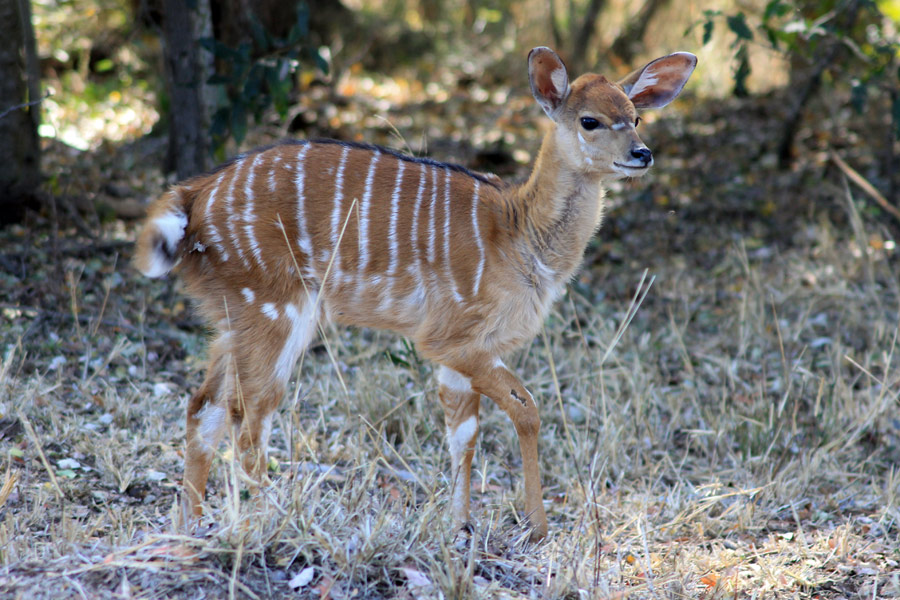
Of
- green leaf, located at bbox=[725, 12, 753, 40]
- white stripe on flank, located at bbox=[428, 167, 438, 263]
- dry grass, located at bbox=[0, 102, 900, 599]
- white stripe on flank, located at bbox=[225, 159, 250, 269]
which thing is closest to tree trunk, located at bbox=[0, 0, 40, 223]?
dry grass, located at bbox=[0, 102, 900, 599]

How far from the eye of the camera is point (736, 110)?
944 cm

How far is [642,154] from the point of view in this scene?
12.2 ft

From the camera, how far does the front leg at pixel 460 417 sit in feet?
13.1

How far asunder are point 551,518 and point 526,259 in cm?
116

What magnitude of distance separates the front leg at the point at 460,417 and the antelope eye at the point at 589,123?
1152 millimetres

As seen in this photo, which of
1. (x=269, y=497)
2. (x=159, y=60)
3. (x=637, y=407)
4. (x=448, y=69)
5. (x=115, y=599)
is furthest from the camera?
(x=448, y=69)

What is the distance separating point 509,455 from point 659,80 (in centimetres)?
196

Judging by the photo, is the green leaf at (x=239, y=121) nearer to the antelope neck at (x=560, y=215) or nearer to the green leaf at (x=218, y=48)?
the green leaf at (x=218, y=48)

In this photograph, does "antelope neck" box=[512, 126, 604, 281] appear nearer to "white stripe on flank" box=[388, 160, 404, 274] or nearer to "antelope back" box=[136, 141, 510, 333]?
"antelope back" box=[136, 141, 510, 333]

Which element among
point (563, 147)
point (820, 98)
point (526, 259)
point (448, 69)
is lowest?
point (448, 69)

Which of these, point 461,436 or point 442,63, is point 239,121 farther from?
point 442,63

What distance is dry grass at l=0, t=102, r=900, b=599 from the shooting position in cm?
310

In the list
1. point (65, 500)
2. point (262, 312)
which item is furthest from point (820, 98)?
point (65, 500)

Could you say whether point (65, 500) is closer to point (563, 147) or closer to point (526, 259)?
point (526, 259)
